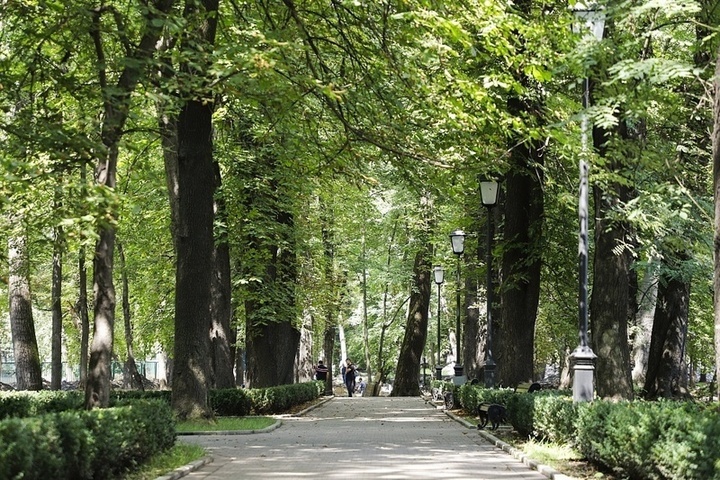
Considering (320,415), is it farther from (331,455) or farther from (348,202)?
(331,455)

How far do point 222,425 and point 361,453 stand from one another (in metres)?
6.21

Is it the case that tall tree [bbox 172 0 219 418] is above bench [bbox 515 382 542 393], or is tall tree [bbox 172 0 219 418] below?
above

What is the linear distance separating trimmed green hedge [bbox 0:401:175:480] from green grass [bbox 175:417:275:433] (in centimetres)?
656

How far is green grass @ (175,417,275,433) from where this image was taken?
69.7 ft

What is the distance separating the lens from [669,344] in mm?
27891

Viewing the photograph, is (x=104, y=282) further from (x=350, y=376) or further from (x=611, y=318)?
(x=350, y=376)

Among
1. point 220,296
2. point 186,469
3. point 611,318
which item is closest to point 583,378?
point 611,318

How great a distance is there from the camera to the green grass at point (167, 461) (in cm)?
1302

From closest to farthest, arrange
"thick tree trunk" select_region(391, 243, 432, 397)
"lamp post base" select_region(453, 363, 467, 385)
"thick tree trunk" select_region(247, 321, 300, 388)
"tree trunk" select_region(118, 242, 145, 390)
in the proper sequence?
"thick tree trunk" select_region(247, 321, 300, 388)
"lamp post base" select_region(453, 363, 467, 385)
"tree trunk" select_region(118, 242, 145, 390)
"thick tree trunk" select_region(391, 243, 432, 397)

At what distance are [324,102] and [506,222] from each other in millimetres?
8340

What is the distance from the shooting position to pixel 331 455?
1678 cm

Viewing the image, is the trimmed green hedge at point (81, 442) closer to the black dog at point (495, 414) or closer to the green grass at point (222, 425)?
the green grass at point (222, 425)

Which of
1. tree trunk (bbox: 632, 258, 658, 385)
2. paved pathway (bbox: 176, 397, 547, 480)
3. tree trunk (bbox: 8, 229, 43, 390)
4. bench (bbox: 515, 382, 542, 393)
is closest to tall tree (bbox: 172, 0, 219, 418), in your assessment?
paved pathway (bbox: 176, 397, 547, 480)

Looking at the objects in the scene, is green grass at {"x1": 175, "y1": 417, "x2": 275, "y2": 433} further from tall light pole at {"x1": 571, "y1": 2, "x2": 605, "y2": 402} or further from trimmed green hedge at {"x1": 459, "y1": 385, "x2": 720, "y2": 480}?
tall light pole at {"x1": 571, "y1": 2, "x2": 605, "y2": 402}
